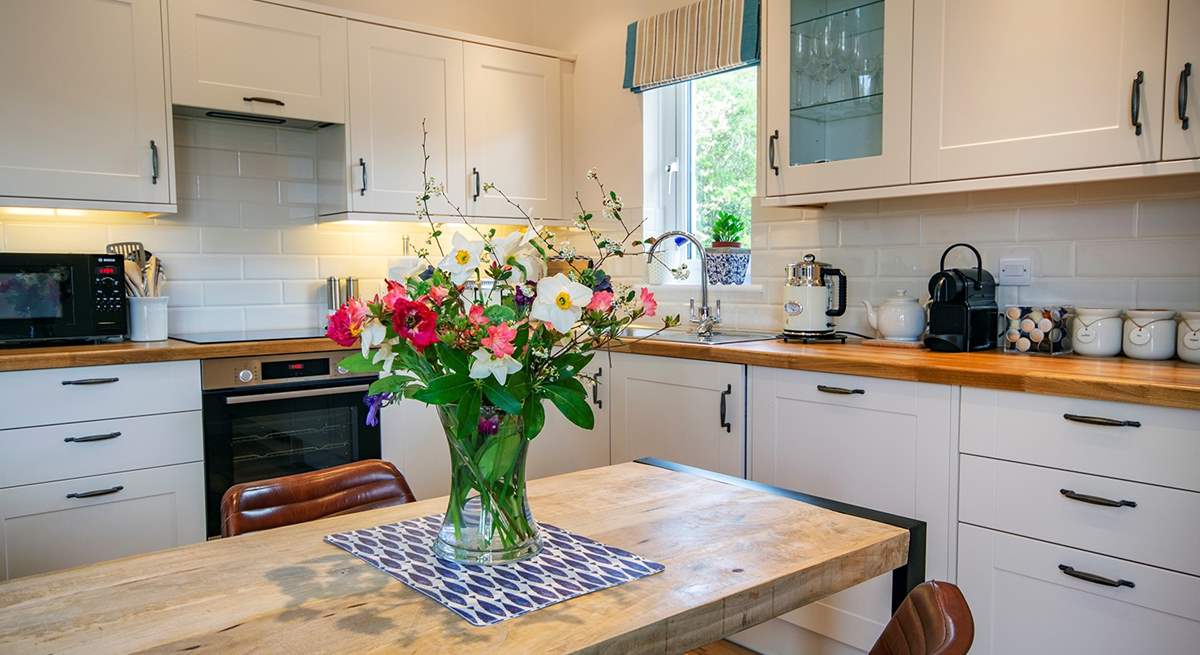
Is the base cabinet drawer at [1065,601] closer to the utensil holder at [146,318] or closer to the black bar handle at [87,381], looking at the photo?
the black bar handle at [87,381]

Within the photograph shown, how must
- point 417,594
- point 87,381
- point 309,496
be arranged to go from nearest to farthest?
point 417,594 < point 309,496 < point 87,381

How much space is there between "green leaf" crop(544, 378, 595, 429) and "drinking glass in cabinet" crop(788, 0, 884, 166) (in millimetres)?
1865

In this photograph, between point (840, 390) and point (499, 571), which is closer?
point (499, 571)

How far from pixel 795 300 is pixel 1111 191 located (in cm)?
97

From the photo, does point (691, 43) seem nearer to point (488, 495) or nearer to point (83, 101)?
point (83, 101)

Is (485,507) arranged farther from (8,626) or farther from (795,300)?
(795,300)

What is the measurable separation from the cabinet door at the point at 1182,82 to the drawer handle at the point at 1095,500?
2.75ft

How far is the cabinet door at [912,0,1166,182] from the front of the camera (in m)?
2.07

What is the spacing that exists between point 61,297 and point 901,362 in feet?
8.53

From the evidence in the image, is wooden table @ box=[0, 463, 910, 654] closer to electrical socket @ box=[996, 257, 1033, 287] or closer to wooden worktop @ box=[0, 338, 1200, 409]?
wooden worktop @ box=[0, 338, 1200, 409]

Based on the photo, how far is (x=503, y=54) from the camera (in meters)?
3.80

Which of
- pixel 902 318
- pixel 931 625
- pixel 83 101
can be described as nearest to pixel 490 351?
pixel 931 625

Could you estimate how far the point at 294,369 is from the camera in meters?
2.99

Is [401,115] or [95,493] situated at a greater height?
[401,115]
